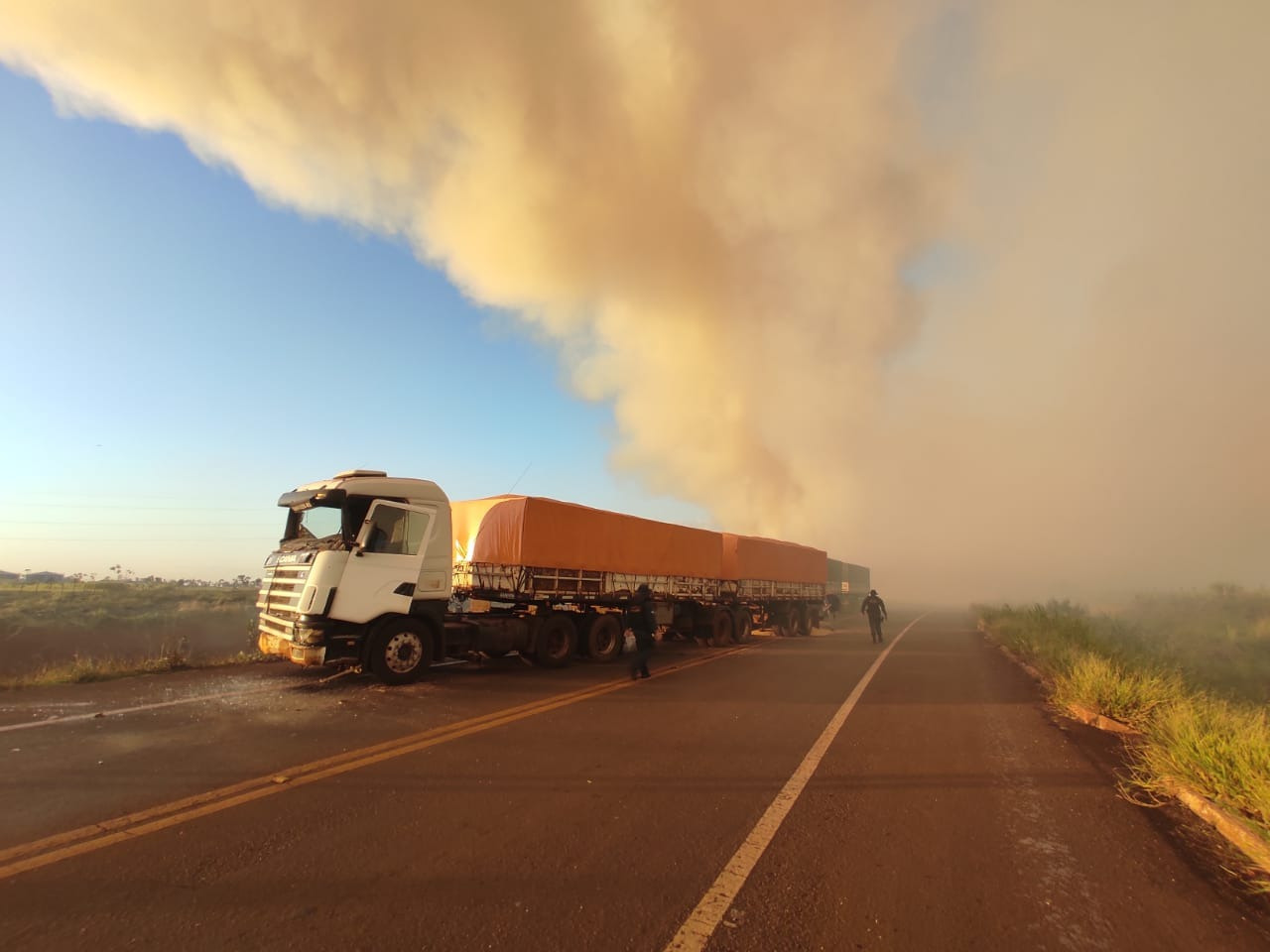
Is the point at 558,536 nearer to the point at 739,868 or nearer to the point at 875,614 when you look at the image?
the point at 739,868

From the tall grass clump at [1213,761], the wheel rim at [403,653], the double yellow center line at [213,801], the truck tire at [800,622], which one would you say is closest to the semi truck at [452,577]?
the wheel rim at [403,653]

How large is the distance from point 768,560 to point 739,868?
17650mm

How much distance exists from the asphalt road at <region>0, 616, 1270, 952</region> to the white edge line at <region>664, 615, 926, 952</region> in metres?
0.02

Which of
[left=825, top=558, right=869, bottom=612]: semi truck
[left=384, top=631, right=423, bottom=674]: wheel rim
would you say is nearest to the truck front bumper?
[left=384, top=631, right=423, bottom=674]: wheel rim

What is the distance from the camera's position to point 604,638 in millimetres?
13016

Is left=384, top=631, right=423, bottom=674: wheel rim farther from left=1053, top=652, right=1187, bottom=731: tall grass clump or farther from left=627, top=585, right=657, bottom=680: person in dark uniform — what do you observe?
left=1053, top=652, right=1187, bottom=731: tall grass clump

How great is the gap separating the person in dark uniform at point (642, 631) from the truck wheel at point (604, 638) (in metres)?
1.85

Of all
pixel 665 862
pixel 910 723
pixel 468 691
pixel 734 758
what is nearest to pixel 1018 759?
pixel 910 723

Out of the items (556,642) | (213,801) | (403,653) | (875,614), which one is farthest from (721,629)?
(213,801)

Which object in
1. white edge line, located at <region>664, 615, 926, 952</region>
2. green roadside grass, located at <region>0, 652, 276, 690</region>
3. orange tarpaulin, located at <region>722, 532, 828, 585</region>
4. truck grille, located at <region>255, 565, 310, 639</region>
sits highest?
orange tarpaulin, located at <region>722, 532, 828, 585</region>

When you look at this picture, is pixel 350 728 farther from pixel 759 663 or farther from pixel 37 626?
pixel 37 626

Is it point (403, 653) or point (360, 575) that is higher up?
point (360, 575)

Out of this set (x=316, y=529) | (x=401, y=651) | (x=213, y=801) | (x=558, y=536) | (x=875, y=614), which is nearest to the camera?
(x=213, y=801)

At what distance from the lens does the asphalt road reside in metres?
3.04
